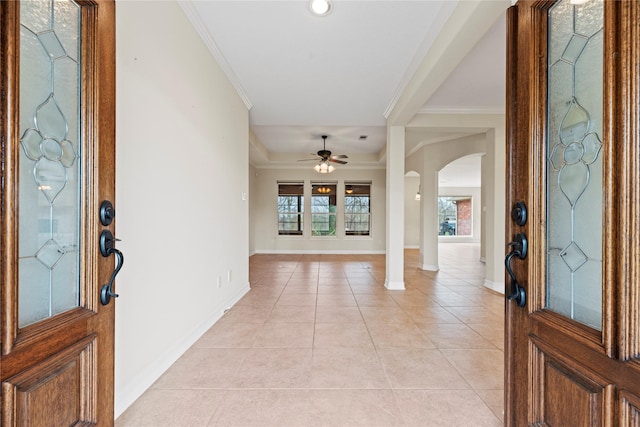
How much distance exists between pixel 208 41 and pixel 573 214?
10.1 feet

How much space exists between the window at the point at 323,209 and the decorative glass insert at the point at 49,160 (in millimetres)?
8299

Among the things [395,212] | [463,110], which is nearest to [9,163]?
[395,212]

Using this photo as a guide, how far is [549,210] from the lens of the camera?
113 centimetres

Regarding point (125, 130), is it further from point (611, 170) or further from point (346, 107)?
point (346, 107)

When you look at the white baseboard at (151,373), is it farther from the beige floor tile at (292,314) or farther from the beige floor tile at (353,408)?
the beige floor tile at (353,408)

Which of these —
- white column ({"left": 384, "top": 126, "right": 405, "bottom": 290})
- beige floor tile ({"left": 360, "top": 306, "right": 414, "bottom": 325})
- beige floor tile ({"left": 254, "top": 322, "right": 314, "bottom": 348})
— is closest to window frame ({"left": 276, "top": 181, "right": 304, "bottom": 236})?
white column ({"left": 384, "top": 126, "right": 405, "bottom": 290})

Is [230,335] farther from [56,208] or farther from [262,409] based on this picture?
[56,208]

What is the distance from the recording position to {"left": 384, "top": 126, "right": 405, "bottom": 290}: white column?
4.65 metres

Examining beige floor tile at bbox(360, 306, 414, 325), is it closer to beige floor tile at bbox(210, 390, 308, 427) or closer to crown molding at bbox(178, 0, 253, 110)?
beige floor tile at bbox(210, 390, 308, 427)

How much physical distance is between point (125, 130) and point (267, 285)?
11.8ft

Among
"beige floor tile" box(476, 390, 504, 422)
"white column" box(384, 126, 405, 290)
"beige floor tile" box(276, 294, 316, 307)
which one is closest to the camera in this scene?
"beige floor tile" box(476, 390, 504, 422)

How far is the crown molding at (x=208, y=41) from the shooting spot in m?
2.32

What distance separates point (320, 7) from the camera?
234 cm

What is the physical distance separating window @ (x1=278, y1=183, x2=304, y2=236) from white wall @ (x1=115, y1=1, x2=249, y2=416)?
20.1 ft
